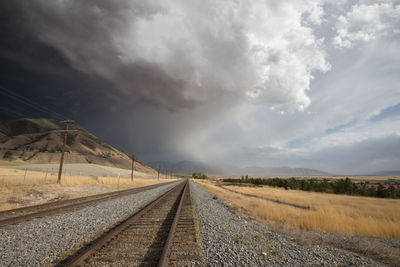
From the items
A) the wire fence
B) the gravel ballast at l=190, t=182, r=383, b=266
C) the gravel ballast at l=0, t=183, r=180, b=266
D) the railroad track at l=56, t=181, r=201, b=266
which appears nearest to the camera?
the railroad track at l=56, t=181, r=201, b=266

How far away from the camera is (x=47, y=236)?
6.45 m

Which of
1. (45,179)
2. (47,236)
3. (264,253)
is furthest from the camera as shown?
(45,179)

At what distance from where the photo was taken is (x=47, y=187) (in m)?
19.8

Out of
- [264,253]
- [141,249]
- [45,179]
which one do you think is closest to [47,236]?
[141,249]

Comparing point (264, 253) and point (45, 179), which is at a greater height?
point (45, 179)

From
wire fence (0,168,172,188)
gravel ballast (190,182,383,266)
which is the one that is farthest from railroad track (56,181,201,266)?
wire fence (0,168,172,188)

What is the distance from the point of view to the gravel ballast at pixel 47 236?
4.76 m

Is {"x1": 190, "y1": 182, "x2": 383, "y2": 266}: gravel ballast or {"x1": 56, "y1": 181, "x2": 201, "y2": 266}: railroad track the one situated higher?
{"x1": 56, "y1": 181, "x2": 201, "y2": 266}: railroad track

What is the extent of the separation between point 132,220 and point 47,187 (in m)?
17.2

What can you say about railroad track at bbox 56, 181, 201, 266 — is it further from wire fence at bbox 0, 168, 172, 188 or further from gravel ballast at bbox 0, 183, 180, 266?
wire fence at bbox 0, 168, 172, 188

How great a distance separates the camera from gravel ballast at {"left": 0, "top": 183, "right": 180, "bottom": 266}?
476 cm

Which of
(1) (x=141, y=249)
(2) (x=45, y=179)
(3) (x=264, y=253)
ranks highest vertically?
(2) (x=45, y=179)

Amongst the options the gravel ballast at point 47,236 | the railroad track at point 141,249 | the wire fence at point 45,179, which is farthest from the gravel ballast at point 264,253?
the wire fence at point 45,179

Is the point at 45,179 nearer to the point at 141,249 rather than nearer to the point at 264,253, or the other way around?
the point at 141,249
